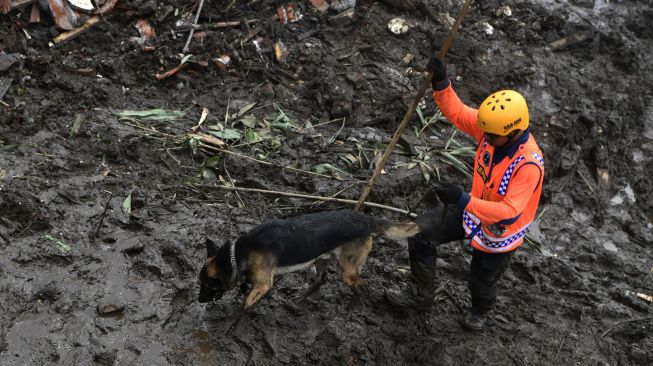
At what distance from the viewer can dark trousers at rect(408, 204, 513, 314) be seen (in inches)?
235

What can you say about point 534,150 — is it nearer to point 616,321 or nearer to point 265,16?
point 616,321

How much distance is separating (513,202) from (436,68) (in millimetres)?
1419

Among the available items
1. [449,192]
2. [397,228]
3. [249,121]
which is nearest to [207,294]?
[397,228]

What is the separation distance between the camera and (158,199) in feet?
23.1

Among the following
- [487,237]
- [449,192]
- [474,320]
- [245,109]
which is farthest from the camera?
[245,109]

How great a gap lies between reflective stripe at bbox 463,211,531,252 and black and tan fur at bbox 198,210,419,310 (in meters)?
0.49

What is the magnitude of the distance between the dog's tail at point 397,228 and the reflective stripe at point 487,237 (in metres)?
0.46

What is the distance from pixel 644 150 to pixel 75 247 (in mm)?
8415

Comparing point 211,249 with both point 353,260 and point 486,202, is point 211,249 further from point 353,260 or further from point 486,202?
point 486,202

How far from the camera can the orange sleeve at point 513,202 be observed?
5238mm

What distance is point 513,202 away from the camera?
5250 millimetres

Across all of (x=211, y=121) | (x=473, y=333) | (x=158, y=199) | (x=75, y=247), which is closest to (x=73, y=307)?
(x=75, y=247)

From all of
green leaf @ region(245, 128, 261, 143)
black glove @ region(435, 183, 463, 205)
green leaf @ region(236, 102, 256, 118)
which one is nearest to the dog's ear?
black glove @ region(435, 183, 463, 205)

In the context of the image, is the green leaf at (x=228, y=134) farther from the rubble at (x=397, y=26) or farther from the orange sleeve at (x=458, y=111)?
→ the rubble at (x=397, y=26)
